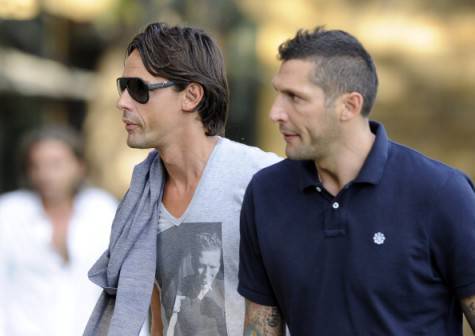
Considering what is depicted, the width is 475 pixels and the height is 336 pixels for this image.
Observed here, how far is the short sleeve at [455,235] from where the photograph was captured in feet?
12.3

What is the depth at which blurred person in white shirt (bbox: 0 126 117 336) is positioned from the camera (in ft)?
22.0

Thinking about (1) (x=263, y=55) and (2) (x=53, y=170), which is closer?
(2) (x=53, y=170)

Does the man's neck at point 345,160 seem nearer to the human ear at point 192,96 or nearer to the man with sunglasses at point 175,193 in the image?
the man with sunglasses at point 175,193

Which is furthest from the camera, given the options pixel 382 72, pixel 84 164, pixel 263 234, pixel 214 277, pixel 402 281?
pixel 382 72

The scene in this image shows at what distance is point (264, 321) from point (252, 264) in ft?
0.73

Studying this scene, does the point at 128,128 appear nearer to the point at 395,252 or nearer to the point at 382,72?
the point at 395,252

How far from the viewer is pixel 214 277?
4.54 metres

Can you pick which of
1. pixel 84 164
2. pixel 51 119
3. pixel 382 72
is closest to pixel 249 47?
pixel 382 72

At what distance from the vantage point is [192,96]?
4.69 meters

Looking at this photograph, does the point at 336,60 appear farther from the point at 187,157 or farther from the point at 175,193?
the point at 175,193

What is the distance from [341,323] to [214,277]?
818mm

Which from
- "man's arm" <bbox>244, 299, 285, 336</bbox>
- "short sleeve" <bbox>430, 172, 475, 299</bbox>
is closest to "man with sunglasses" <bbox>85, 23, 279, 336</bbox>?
"man's arm" <bbox>244, 299, 285, 336</bbox>

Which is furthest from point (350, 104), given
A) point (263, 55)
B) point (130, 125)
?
point (263, 55)

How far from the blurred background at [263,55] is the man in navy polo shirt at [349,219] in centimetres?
654
